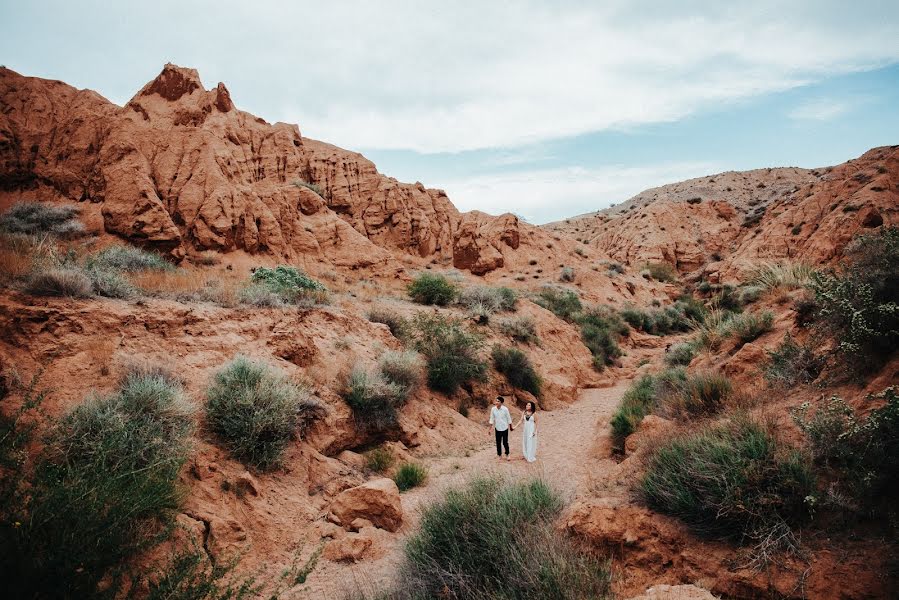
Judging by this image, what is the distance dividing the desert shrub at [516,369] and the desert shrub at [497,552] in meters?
9.00

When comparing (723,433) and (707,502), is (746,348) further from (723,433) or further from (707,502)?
(707,502)

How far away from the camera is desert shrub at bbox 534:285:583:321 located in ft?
72.5

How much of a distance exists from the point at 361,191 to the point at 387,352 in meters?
20.7

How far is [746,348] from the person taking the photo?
6789 millimetres

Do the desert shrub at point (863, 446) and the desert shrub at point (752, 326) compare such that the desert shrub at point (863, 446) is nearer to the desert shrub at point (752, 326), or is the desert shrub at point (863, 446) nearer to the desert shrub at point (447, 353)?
the desert shrub at point (752, 326)

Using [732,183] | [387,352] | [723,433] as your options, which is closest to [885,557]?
[723,433]

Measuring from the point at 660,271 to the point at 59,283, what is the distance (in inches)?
1559

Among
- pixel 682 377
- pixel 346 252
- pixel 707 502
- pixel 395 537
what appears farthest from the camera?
pixel 346 252

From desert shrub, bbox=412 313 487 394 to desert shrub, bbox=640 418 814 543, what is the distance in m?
7.68

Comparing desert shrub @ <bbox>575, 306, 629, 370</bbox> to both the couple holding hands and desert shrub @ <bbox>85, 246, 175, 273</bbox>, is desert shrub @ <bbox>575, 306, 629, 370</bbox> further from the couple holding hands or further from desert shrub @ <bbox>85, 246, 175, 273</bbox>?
desert shrub @ <bbox>85, 246, 175, 273</bbox>

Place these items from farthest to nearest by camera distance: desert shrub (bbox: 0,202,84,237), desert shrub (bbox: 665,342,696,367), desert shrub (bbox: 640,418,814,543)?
desert shrub (bbox: 0,202,84,237) < desert shrub (bbox: 665,342,696,367) < desert shrub (bbox: 640,418,814,543)

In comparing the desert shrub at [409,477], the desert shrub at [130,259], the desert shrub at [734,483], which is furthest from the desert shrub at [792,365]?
the desert shrub at [130,259]

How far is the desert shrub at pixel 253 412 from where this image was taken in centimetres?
612

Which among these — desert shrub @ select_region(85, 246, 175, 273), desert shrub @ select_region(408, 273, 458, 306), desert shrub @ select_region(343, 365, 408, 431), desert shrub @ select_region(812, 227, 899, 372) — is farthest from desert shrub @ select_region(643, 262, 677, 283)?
desert shrub @ select_region(85, 246, 175, 273)
